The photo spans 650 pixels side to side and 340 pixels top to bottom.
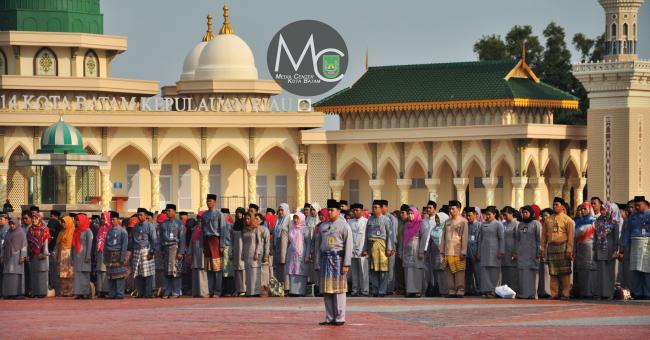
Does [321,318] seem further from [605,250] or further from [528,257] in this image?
[605,250]

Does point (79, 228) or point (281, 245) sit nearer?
point (79, 228)

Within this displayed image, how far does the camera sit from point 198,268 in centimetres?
2558

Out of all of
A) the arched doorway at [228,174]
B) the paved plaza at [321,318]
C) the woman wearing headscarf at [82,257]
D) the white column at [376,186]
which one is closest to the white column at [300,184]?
the arched doorway at [228,174]

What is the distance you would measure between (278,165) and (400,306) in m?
32.9

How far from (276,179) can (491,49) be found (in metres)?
17.0

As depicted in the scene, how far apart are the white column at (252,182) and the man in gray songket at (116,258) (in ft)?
85.2

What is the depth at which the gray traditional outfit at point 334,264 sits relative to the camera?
1898 cm

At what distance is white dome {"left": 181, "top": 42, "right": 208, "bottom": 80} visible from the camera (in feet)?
195

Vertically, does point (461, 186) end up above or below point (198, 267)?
above

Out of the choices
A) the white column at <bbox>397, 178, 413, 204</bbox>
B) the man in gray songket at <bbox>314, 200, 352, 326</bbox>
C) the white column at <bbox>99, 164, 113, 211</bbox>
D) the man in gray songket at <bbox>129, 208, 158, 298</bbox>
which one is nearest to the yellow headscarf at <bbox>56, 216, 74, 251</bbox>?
the man in gray songket at <bbox>129, 208, 158, 298</bbox>

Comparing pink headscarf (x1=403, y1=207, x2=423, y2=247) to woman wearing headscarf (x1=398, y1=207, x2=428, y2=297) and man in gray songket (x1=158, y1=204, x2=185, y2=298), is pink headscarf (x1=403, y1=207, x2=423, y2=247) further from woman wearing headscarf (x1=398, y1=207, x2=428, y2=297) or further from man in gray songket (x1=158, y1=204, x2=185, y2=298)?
man in gray songket (x1=158, y1=204, x2=185, y2=298)

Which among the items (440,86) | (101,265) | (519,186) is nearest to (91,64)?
(440,86)

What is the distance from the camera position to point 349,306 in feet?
72.6

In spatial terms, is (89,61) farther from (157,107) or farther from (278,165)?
(278,165)
